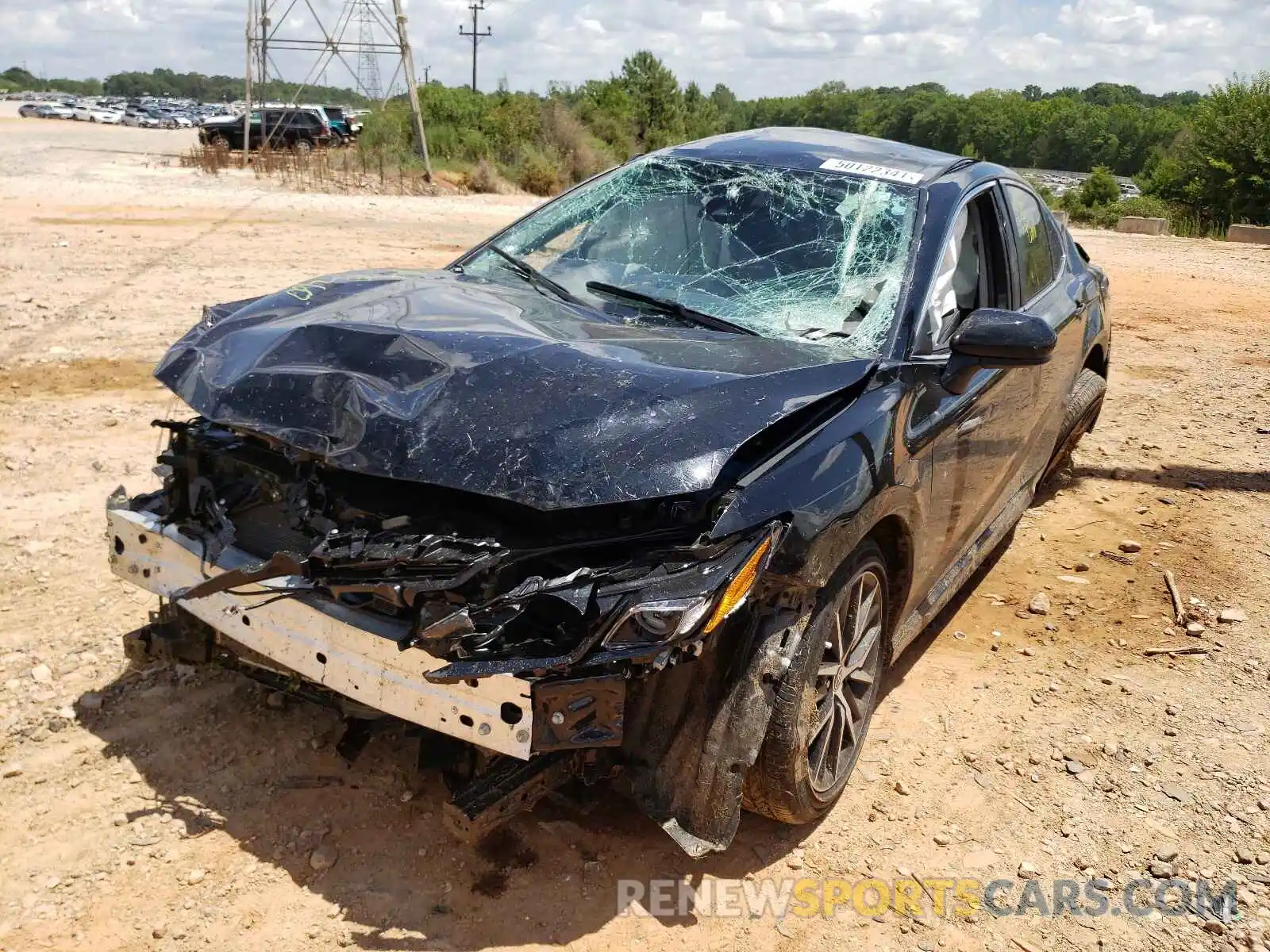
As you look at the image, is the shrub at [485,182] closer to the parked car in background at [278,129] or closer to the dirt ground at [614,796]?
the parked car in background at [278,129]

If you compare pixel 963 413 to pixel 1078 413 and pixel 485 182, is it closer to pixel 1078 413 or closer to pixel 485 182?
pixel 1078 413

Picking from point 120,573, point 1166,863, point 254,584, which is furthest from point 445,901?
point 1166,863

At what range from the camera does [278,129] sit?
3288 cm

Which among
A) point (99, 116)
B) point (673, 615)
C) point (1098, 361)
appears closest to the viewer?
point (673, 615)

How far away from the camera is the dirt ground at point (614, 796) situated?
9.11 ft

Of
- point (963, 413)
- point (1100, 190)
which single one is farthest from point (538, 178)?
point (963, 413)

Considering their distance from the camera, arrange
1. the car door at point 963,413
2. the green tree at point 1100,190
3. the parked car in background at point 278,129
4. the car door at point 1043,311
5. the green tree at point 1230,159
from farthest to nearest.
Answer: the green tree at point 1100,190
the parked car in background at point 278,129
the green tree at point 1230,159
the car door at point 1043,311
the car door at point 963,413

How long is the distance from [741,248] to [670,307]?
39 centimetres

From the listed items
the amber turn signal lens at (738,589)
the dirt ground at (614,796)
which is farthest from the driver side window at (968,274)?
the dirt ground at (614,796)

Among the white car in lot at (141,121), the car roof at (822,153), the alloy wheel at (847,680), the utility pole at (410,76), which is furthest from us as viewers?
the white car in lot at (141,121)

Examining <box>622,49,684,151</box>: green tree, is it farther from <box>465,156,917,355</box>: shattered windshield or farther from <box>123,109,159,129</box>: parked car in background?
<box>465,156,917,355</box>: shattered windshield

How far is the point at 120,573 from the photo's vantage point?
3.19m

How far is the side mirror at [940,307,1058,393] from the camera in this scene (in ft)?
10.3

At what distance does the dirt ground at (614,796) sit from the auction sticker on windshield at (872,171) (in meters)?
1.86
